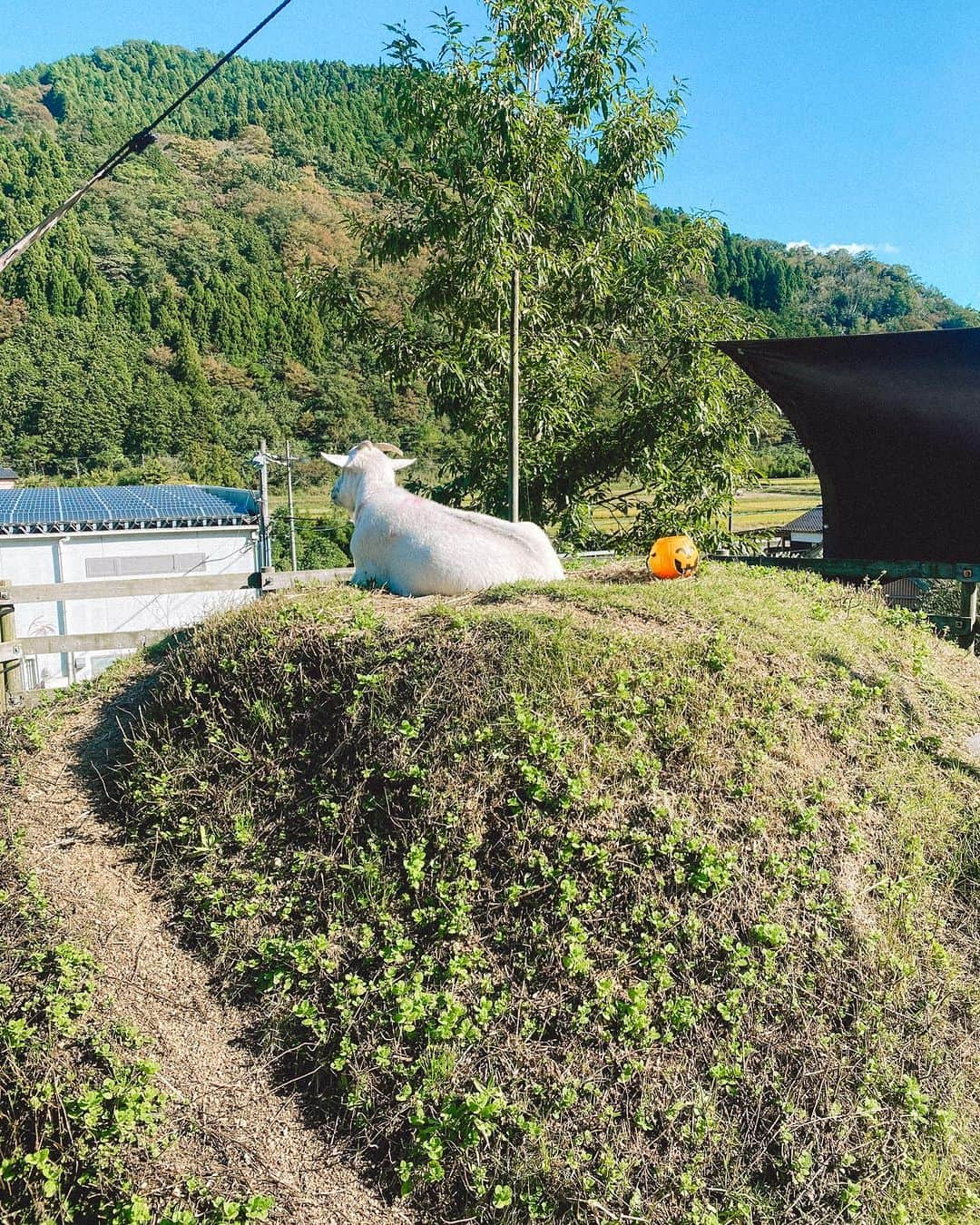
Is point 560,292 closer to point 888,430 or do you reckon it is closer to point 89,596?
point 888,430

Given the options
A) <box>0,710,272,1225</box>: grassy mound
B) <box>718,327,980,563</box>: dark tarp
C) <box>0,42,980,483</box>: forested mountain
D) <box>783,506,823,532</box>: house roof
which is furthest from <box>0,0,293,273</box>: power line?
<box>0,42,980,483</box>: forested mountain

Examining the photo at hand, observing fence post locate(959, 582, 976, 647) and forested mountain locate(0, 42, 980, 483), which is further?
forested mountain locate(0, 42, 980, 483)

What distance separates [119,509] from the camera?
25094mm

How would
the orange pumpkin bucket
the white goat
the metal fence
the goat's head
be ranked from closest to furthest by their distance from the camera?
the white goat < the orange pumpkin bucket < the metal fence < the goat's head

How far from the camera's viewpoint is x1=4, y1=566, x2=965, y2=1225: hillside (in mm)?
3318

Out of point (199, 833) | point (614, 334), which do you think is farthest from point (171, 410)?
point (199, 833)

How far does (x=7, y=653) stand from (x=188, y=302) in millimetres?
66633

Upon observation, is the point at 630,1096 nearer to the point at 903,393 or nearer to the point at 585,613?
the point at 585,613

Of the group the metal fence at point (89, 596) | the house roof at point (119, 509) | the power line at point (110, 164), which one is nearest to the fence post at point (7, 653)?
the metal fence at point (89, 596)

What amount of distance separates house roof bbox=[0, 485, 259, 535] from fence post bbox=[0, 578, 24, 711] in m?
17.9

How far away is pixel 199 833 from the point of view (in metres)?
4.72

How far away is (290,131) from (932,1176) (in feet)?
384

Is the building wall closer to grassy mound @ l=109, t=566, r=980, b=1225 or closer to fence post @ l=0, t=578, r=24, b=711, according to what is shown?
fence post @ l=0, t=578, r=24, b=711

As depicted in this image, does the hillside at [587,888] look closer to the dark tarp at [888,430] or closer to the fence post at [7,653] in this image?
the fence post at [7,653]
